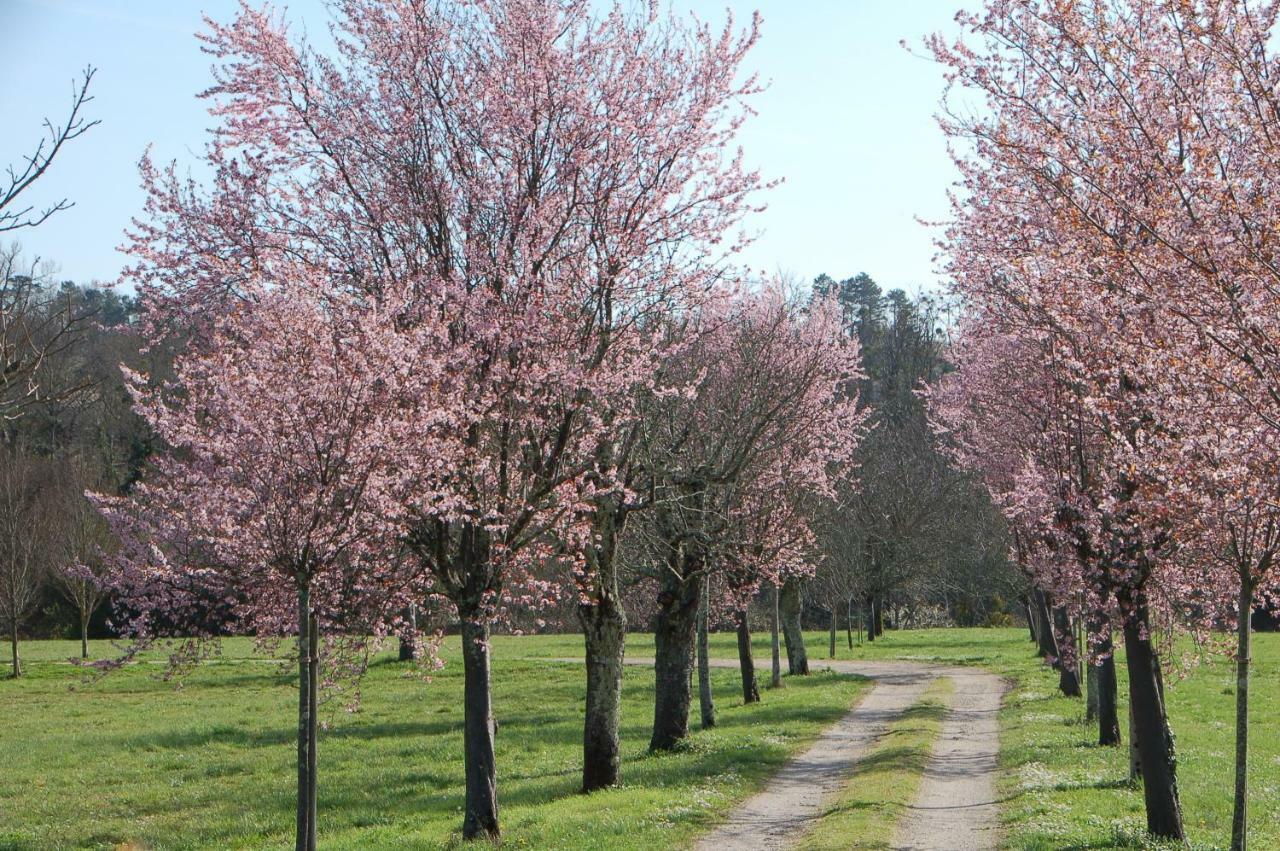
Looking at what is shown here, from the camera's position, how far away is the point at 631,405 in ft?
52.2

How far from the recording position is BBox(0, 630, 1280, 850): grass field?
48.0 ft

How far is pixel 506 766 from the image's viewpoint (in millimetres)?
21094

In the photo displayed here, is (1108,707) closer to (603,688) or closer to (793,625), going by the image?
(603,688)

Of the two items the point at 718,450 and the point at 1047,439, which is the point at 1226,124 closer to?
the point at 1047,439

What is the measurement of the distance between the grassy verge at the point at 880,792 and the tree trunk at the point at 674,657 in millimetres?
3713

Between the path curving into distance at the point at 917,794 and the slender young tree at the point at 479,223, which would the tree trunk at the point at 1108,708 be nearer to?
the path curving into distance at the point at 917,794

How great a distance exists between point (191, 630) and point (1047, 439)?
11.3 meters

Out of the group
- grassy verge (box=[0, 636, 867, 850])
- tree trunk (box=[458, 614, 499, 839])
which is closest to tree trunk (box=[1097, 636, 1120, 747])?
grassy verge (box=[0, 636, 867, 850])

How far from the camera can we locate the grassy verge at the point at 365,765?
15.3 m

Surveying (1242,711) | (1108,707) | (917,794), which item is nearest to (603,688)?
(917,794)

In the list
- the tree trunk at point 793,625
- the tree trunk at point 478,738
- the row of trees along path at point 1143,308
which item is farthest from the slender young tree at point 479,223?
the tree trunk at point 793,625

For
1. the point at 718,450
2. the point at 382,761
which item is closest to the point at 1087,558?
the point at 718,450

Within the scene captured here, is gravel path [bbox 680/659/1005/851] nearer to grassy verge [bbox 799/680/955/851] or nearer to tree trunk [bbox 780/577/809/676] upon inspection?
grassy verge [bbox 799/680/955/851]

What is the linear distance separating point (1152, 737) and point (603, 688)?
8032 millimetres
